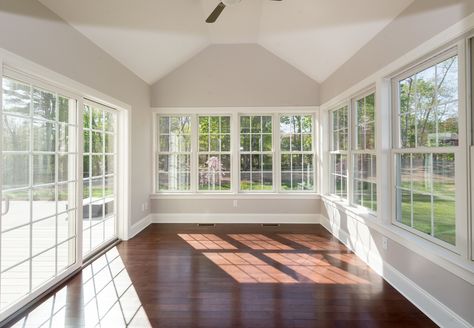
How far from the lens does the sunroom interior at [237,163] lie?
2.14m

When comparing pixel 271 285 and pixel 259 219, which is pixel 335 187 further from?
pixel 271 285

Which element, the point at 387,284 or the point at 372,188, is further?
the point at 372,188

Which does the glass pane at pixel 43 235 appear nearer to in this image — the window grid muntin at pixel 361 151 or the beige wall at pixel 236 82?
the beige wall at pixel 236 82

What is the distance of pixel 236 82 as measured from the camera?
5.08 m

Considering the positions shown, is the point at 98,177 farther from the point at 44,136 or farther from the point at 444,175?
the point at 444,175

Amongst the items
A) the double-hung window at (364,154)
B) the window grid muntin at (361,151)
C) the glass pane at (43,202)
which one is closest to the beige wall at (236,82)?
the window grid muntin at (361,151)

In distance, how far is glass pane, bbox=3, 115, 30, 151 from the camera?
7.00ft

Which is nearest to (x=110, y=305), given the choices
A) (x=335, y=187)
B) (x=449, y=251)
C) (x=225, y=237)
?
(x=225, y=237)

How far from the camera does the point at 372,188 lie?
129 inches

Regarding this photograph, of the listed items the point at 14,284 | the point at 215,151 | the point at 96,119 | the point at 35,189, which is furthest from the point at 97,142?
the point at 215,151

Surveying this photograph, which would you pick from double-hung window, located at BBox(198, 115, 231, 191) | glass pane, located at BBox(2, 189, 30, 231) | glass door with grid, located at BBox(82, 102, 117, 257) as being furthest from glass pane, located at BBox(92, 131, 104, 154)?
double-hung window, located at BBox(198, 115, 231, 191)

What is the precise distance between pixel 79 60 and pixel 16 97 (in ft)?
2.96

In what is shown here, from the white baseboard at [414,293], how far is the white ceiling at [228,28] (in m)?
2.55

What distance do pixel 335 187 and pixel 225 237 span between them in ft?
6.86
